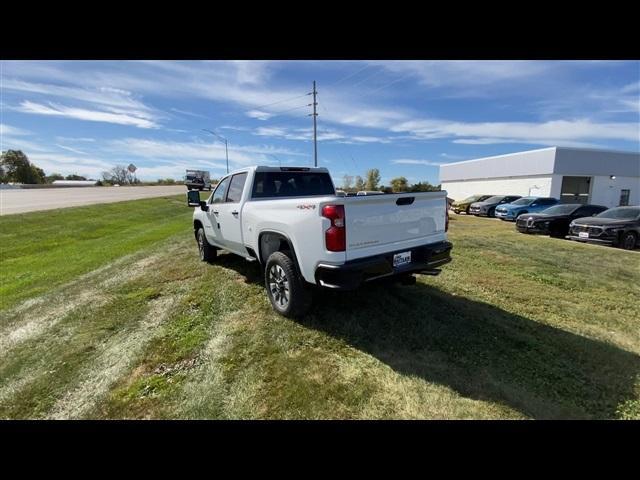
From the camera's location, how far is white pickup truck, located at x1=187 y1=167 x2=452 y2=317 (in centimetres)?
312

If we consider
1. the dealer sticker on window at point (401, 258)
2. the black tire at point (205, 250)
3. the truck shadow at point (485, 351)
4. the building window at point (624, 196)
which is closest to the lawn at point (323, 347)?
the truck shadow at point (485, 351)

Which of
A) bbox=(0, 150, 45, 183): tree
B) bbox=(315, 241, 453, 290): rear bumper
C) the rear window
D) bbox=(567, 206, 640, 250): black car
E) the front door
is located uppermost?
bbox=(0, 150, 45, 183): tree

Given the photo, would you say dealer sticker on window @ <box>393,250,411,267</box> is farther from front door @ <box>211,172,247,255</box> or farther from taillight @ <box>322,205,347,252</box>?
front door @ <box>211,172,247,255</box>

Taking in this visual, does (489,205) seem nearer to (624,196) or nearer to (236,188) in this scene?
(624,196)

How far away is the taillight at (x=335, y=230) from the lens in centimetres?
307

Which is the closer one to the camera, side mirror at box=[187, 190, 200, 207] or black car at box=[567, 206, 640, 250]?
side mirror at box=[187, 190, 200, 207]

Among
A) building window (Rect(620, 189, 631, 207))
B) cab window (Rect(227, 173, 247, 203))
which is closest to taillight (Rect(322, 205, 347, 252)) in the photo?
cab window (Rect(227, 173, 247, 203))

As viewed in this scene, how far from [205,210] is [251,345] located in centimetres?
358

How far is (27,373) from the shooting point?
3.06m

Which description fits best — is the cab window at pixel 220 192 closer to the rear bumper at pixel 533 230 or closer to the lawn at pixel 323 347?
the lawn at pixel 323 347
